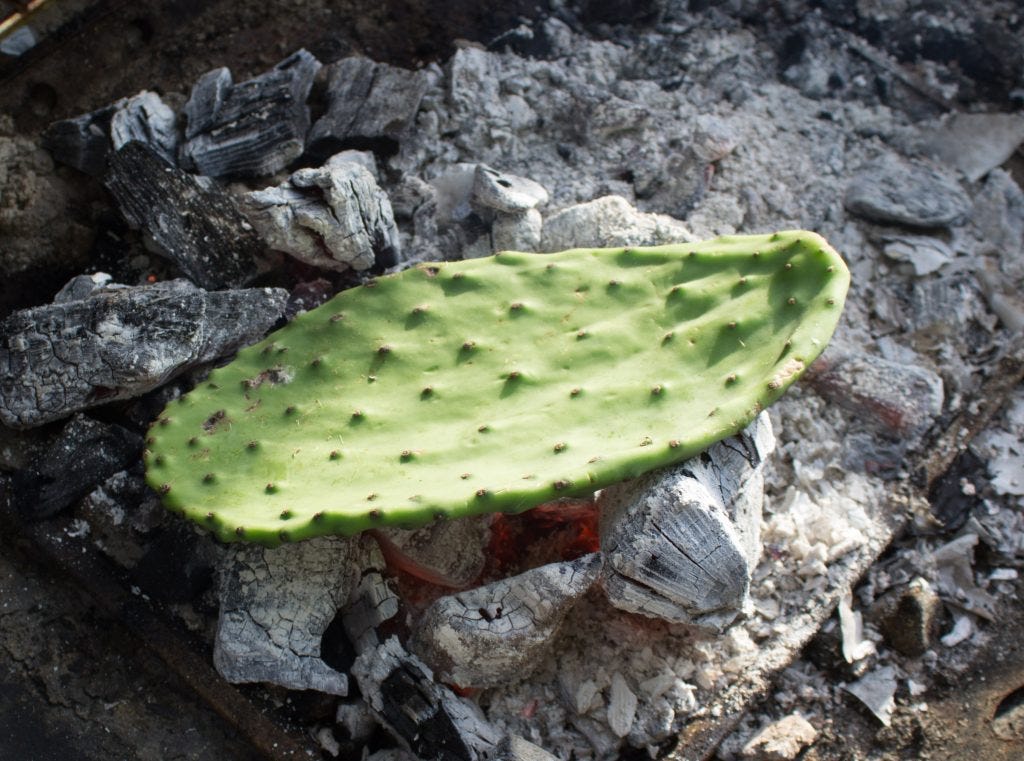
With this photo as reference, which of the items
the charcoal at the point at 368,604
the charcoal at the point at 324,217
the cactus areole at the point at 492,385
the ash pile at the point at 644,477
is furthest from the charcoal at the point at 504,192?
the charcoal at the point at 368,604

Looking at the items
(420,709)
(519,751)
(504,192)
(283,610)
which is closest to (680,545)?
(519,751)

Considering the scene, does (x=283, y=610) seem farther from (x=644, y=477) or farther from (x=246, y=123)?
(x=246, y=123)

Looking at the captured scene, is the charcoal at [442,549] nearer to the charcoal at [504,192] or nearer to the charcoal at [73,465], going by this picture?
the charcoal at [73,465]

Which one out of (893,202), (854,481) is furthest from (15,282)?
(893,202)

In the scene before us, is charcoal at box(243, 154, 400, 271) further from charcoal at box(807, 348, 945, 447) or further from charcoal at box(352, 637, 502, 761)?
charcoal at box(807, 348, 945, 447)

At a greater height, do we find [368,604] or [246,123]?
[246,123]

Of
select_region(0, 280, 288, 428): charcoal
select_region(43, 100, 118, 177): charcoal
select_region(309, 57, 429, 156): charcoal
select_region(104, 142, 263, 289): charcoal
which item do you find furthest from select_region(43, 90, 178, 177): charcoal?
select_region(0, 280, 288, 428): charcoal
